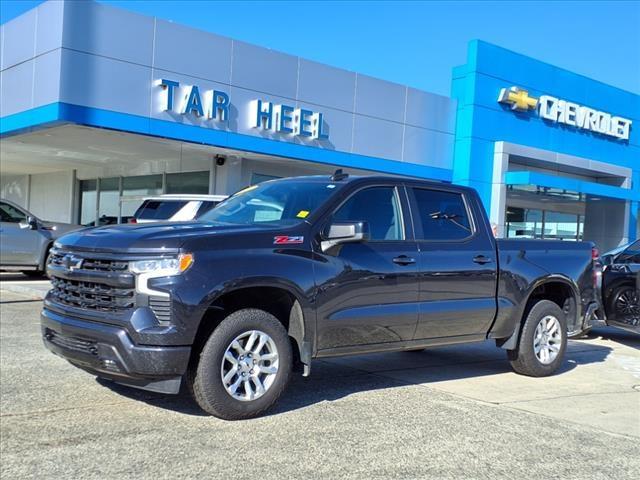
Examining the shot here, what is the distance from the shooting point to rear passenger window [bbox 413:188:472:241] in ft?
20.5

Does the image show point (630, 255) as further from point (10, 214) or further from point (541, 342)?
point (10, 214)

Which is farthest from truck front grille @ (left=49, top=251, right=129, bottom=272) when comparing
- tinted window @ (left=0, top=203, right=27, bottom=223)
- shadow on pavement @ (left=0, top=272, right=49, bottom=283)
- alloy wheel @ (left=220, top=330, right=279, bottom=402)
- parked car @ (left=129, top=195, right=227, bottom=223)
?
shadow on pavement @ (left=0, top=272, right=49, bottom=283)

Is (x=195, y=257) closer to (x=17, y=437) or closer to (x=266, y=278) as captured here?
(x=266, y=278)

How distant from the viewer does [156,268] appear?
4.60m

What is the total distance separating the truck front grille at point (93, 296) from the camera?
15.3 feet

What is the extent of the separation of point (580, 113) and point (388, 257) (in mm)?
22991

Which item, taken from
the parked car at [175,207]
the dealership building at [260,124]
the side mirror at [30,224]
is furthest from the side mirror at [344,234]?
the side mirror at [30,224]

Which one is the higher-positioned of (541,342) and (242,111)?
(242,111)

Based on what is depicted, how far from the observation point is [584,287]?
24.9ft

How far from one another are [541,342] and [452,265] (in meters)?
1.74

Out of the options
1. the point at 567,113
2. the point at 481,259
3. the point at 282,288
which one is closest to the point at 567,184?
the point at 567,113

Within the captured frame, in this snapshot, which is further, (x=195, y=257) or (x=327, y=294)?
(x=327, y=294)

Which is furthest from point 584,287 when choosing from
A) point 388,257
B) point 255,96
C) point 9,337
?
point 255,96

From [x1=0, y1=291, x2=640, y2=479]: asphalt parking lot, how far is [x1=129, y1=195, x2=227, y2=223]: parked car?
5111 mm
